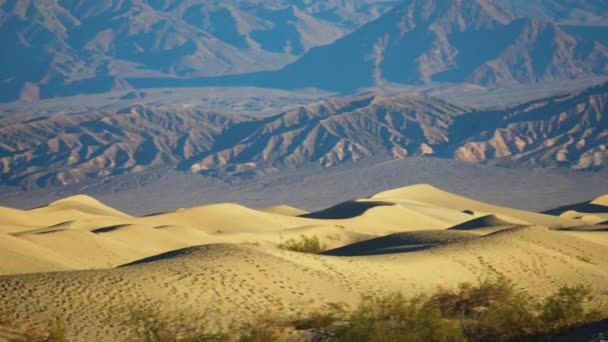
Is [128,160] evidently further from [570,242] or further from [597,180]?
[570,242]

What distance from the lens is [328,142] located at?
18150 centimetres

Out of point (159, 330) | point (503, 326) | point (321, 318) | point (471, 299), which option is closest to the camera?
point (159, 330)

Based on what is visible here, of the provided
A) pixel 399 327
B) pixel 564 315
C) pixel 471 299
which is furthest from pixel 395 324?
pixel 471 299

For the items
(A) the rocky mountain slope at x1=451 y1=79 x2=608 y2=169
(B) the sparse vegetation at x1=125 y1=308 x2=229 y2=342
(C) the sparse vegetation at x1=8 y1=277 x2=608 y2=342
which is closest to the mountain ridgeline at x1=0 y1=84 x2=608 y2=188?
(A) the rocky mountain slope at x1=451 y1=79 x2=608 y2=169

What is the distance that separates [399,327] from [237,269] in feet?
21.7

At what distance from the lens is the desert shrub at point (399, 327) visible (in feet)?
63.0

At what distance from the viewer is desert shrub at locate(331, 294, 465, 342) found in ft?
63.0

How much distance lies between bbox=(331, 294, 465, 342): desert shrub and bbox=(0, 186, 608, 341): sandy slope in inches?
112

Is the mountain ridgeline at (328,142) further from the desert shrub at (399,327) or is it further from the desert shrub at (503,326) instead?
the desert shrub at (399,327)

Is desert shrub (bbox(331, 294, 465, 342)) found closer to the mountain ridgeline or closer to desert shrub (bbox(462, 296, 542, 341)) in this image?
desert shrub (bbox(462, 296, 542, 341))

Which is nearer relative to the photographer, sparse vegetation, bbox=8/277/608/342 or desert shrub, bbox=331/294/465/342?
desert shrub, bbox=331/294/465/342

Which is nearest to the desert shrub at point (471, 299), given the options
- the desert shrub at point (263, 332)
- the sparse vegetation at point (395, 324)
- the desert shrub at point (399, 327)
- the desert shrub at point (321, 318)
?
the sparse vegetation at point (395, 324)

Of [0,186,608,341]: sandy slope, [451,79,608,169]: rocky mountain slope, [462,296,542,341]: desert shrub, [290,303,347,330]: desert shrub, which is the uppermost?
[451,79,608,169]: rocky mountain slope

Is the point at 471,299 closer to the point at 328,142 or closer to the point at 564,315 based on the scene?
the point at 564,315
